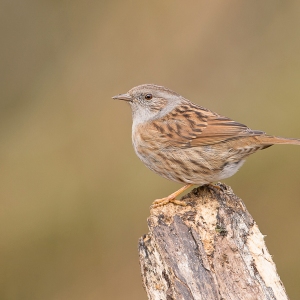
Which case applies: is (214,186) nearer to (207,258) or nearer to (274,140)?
(274,140)

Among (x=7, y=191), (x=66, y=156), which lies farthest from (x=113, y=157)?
(x=7, y=191)

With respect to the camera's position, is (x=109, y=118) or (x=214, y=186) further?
(x=109, y=118)

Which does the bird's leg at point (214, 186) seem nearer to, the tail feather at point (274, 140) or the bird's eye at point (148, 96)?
the tail feather at point (274, 140)

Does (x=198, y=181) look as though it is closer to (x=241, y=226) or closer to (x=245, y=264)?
(x=241, y=226)

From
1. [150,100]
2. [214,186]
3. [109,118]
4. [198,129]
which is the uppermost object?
[109,118]

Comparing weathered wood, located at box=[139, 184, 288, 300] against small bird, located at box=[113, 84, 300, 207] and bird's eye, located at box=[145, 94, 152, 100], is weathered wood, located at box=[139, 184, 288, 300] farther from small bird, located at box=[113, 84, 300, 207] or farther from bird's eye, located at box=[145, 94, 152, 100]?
bird's eye, located at box=[145, 94, 152, 100]

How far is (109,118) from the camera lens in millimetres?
12312

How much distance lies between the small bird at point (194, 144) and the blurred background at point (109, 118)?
282 centimetres

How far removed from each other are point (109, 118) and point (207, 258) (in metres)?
7.43

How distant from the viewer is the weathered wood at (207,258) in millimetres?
4949

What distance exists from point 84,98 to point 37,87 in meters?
1.23

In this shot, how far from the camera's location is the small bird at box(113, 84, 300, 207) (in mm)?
6590

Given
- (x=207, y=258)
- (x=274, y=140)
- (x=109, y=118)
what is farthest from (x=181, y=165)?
(x=109, y=118)

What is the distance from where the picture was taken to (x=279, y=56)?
11977 millimetres
